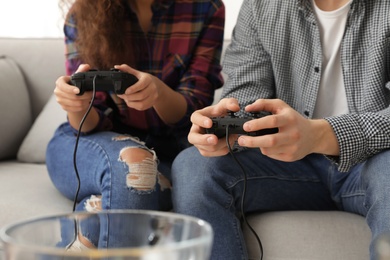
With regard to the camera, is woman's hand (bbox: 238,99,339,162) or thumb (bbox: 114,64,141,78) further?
thumb (bbox: 114,64,141,78)

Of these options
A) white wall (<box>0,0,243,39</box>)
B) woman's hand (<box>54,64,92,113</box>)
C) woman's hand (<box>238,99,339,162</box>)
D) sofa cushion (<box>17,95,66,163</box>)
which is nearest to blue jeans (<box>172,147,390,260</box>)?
woman's hand (<box>238,99,339,162</box>)

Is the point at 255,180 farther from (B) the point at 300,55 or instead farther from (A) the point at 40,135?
(A) the point at 40,135

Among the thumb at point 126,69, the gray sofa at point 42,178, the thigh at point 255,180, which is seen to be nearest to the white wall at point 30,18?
the gray sofa at point 42,178

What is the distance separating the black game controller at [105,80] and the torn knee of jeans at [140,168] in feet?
0.41

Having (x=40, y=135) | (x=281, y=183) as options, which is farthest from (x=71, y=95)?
(x=40, y=135)

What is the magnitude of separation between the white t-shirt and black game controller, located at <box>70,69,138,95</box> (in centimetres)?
39

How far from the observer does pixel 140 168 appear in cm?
118

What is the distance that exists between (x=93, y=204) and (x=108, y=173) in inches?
3.0

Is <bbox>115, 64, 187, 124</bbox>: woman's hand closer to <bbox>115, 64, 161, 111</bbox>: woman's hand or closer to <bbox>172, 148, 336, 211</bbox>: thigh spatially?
<bbox>115, 64, 161, 111</bbox>: woman's hand

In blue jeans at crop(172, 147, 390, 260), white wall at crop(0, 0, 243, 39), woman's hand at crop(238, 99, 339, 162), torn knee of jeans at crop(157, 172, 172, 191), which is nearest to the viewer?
woman's hand at crop(238, 99, 339, 162)

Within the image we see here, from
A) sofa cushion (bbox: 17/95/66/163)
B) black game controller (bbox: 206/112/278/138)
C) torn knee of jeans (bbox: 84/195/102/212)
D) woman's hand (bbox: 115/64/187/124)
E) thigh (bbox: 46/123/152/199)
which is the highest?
black game controller (bbox: 206/112/278/138)

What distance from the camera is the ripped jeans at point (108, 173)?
45.5 inches

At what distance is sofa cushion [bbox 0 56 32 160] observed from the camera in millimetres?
1731

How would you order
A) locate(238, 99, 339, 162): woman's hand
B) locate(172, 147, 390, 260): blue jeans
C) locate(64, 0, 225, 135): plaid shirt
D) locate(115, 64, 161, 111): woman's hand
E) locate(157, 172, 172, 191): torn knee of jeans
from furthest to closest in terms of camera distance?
locate(64, 0, 225, 135): plaid shirt < locate(157, 172, 172, 191): torn knee of jeans < locate(115, 64, 161, 111): woman's hand < locate(172, 147, 390, 260): blue jeans < locate(238, 99, 339, 162): woman's hand
